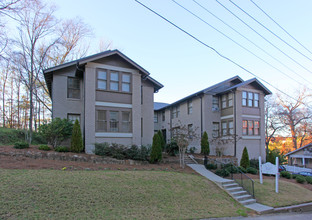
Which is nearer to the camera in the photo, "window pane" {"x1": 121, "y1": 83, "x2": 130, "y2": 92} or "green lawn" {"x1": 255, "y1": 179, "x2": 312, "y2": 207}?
"green lawn" {"x1": 255, "y1": 179, "x2": 312, "y2": 207}

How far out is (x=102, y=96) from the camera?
1583cm

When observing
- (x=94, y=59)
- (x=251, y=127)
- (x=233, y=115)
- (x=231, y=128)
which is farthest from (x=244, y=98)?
(x=94, y=59)

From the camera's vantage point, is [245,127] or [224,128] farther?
[224,128]

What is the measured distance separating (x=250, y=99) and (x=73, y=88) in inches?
631

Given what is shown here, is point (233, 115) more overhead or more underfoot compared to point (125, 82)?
more underfoot

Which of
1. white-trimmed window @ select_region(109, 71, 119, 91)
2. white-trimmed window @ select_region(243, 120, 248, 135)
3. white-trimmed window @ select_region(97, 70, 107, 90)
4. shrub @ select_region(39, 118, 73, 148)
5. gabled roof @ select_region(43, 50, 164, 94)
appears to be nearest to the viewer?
shrub @ select_region(39, 118, 73, 148)

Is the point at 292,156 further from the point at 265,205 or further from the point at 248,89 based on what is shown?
the point at 265,205

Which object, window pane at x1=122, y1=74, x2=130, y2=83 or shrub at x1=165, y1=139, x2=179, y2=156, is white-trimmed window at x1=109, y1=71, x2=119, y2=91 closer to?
window pane at x1=122, y1=74, x2=130, y2=83

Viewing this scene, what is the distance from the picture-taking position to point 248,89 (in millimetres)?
21984

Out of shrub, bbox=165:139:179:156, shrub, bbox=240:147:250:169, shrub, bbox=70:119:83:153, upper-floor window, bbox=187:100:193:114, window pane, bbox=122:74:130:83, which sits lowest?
shrub, bbox=240:147:250:169

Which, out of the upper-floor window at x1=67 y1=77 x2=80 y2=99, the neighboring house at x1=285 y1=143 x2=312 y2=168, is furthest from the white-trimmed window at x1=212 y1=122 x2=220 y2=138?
the neighboring house at x1=285 y1=143 x2=312 y2=168

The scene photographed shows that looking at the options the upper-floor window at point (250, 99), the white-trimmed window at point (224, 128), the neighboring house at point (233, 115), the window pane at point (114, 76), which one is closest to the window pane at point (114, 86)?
the window pane at point (114, 76)

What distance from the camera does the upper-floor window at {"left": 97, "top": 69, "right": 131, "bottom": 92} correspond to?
627 inches

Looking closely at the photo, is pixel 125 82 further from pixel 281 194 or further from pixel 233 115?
pixel 281 194
